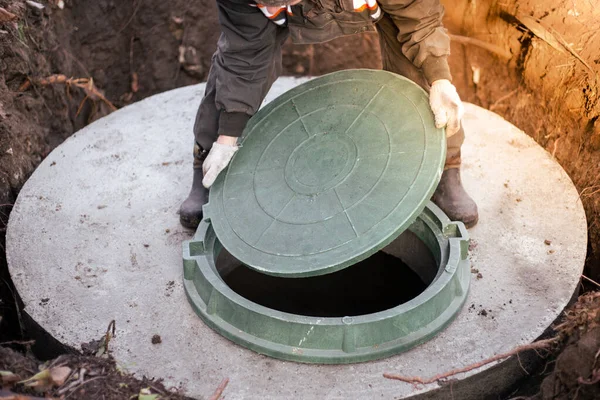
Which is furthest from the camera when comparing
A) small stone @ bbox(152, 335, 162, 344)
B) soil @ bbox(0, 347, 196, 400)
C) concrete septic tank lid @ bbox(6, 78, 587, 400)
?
small stone @ bbox(152, 335, 162, 344)

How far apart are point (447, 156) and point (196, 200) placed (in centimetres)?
117

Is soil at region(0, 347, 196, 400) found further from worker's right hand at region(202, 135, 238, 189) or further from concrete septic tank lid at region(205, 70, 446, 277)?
worker's right hand at region(202, 135, 238, 189)

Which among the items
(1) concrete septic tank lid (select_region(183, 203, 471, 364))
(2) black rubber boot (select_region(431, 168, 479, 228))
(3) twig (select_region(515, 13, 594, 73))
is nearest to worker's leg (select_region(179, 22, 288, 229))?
(1) concrete septic tank lid (select_region(183, 203, 471, 364))

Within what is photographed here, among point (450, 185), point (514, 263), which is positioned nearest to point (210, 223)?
point (450, 185)

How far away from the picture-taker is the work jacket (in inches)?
113

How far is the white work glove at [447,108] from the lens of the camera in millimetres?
2719

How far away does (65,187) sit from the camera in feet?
11.6

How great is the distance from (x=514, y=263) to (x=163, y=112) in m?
2.20

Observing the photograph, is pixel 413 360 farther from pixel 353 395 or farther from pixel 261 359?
pixel 261 359

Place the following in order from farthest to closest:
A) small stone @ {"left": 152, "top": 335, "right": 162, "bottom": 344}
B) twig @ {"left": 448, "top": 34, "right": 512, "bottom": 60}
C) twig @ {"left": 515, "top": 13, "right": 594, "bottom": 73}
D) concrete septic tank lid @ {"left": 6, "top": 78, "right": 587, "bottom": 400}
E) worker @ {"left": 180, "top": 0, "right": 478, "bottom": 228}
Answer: twig @ {"left": 448, "top": 34, "right": 512, "bottom": 60} → twig @ {"left": 515, "top": 13, "right": 594, "bottom": 73} → worker @ {"left": 180, "top": 0, "right": 478, "bottom": 228} → small stone @ {"left": 152, "top": 335, "right": 162, "bottom": 344} → concrete septic tank lid @ {"left": 6, "top": 78, "right": 587, "bottom": 400}

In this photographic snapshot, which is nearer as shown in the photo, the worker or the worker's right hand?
the worker

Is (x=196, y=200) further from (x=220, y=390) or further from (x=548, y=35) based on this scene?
(x=548, y=35)

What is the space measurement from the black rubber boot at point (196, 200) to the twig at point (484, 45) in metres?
1.93

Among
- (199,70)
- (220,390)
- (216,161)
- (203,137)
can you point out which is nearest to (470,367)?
(220,390)
